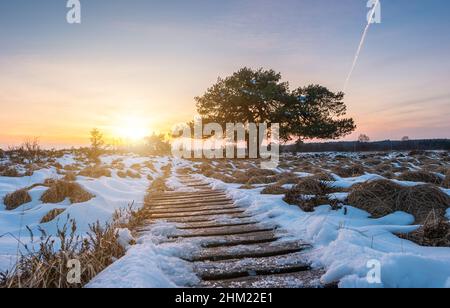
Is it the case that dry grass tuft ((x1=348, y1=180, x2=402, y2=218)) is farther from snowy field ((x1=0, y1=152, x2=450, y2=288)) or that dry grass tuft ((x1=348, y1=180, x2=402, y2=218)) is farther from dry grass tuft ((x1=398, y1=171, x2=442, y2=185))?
dry grass tuft ((x1=398, y1=171, x2=442, y2=185))

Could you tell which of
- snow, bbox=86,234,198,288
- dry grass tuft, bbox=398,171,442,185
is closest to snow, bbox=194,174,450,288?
snow, bbox=86,234,198,288

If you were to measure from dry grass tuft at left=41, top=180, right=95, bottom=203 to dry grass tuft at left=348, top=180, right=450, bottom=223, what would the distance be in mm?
5347

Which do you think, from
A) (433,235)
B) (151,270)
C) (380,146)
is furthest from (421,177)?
(380,146)

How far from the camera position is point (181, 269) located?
9.05 ft

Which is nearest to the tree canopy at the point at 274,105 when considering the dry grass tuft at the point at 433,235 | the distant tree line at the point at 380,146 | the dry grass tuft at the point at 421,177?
the distant tree line at the point at 380,146

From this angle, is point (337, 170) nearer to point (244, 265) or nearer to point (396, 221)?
point (396, 221)

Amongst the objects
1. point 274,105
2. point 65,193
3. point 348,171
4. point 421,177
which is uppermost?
point 274,105

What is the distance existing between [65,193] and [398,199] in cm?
656

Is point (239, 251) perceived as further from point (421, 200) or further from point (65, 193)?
point (65, 193)

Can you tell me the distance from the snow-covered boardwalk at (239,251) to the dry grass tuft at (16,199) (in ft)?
9.48

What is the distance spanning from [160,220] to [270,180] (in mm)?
5375

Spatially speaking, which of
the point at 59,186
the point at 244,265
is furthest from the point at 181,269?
the point at 59,186

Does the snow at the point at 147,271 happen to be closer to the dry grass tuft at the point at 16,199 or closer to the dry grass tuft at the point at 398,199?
the dry grass tuft at the point at 398,199

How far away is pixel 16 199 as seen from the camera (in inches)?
248
